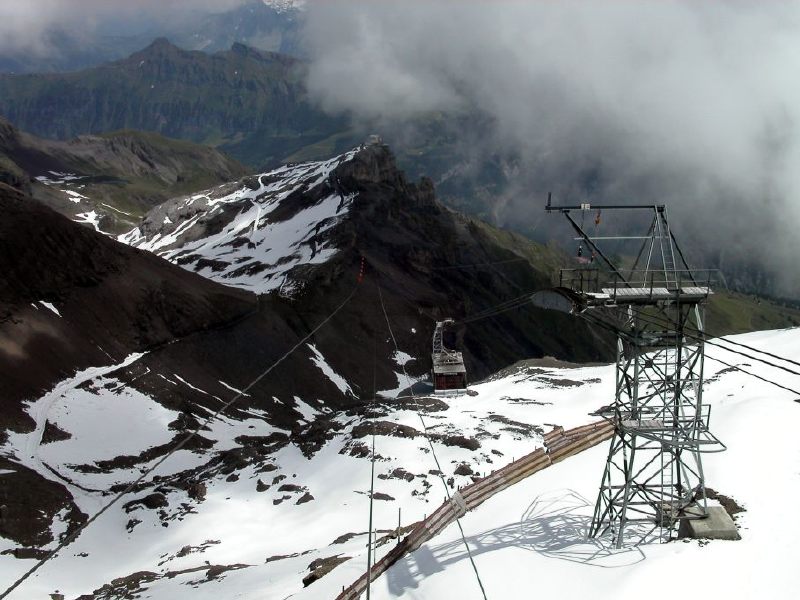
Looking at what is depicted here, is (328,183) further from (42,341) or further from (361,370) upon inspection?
(42,341)

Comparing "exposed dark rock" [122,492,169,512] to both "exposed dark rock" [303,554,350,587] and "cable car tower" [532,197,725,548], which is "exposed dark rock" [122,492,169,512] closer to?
"exposed dark rock" [303,554,350,587]

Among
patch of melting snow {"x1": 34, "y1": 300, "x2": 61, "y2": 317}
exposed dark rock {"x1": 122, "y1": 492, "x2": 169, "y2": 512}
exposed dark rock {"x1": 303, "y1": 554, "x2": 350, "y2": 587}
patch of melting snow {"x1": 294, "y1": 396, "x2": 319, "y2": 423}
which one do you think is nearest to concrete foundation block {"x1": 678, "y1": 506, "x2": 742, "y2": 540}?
exposed dark rock {"x1": 303, "y1": 554, "x2": 350, "y2": 587}

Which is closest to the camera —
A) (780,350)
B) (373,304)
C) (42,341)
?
(780,350)

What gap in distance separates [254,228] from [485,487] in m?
128

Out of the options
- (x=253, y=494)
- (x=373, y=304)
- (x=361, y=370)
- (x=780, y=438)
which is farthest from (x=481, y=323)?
(x=780, y=438)

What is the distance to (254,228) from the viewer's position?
14925cm

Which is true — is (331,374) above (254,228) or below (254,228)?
below

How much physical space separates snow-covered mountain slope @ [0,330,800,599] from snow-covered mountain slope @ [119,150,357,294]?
2057 inches

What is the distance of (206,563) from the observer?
37156 millimetres

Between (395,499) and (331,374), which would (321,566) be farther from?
(331,374)

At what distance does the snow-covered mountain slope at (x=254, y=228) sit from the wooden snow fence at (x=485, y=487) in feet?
262

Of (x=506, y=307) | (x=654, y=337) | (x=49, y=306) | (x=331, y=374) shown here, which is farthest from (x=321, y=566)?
(x=506, y=307)

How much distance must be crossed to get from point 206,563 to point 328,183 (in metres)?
130

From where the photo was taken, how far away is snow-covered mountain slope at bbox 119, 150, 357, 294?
124688 mm
